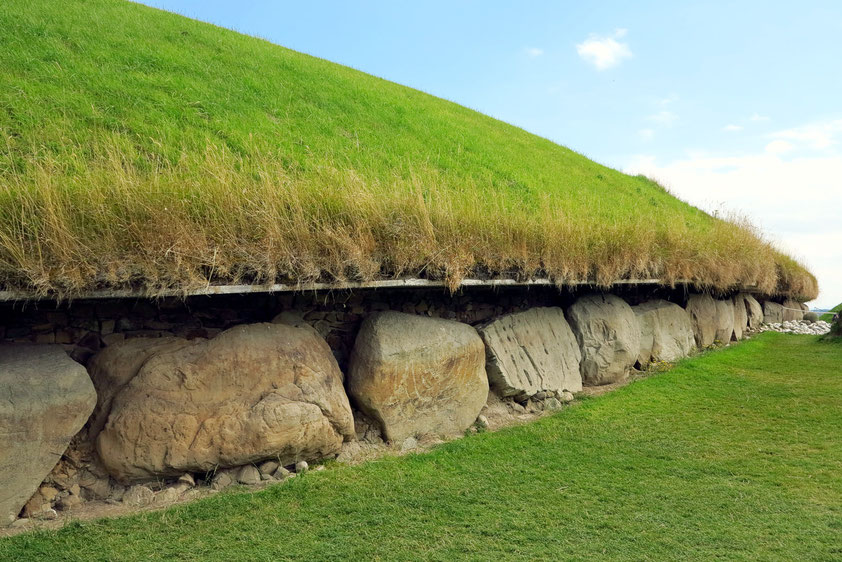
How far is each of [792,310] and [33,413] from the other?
2221 cm

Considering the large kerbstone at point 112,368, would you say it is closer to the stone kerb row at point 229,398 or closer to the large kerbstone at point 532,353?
the stone kerb row at point 229,398

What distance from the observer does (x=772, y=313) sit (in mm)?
19641

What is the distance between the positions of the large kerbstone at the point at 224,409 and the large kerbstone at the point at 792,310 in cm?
1888

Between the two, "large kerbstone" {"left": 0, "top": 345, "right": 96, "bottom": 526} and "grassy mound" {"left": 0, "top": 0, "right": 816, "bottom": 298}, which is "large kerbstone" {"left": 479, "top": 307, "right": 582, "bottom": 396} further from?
"large kerbstone" {"left": 0, "top": 345, "right": 96, "bottom": 526}

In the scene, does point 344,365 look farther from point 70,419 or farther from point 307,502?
point 70,419

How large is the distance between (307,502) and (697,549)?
3.08m

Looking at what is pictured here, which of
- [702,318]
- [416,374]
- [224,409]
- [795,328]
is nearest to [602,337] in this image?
[416,374]

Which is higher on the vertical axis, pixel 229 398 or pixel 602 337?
pixel 602 337

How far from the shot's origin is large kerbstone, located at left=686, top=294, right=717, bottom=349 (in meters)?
12.9

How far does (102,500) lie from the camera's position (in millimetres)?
5625

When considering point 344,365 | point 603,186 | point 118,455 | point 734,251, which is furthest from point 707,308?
point 118,455

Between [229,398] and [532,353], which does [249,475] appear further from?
[532,353]

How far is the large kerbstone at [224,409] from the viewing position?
5.61m

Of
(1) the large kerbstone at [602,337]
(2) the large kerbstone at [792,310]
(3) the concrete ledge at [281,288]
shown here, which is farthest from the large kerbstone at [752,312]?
(3) the concrete ledge at [281,288]
